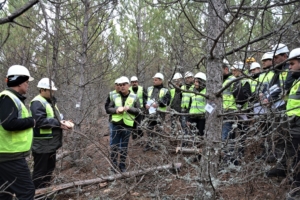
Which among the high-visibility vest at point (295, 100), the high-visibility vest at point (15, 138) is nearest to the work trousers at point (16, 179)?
the high-visibility vest at point (15, 138)

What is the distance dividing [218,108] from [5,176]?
2.48 metres

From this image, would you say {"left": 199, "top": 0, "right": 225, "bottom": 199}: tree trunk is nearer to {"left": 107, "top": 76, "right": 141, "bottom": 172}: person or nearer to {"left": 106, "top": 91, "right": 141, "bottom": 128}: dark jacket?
{"left": 106, "top": 91, "right": 141, "bottom": 128}: dark jacket

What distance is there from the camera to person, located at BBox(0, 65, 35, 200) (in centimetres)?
304

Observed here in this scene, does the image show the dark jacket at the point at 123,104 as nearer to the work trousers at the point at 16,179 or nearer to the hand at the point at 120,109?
the hand at the point at 120,109

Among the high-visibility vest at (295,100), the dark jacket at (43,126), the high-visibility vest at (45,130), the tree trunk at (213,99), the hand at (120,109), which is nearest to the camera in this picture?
the tree trunk at (213,99)

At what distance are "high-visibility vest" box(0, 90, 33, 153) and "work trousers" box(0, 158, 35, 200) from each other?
0.15m

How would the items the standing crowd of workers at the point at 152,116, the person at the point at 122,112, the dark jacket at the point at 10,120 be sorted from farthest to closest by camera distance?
the person at the point at 122,112
the dark jacket at the point at 10,120
the standing crowd of workers at the point at 152,116

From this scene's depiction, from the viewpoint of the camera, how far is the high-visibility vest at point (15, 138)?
3059mm

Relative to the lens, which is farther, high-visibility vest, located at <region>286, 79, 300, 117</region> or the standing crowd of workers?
high-visibility vest, located at <region>286, 79, 300, 117</region>

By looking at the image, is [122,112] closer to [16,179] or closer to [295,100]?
[16,179]

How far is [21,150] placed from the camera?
314 centimetres

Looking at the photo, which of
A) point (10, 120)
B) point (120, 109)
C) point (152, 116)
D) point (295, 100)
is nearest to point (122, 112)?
point (120, 109)

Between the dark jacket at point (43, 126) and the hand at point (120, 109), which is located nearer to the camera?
the dark jacket at point (43, 126)

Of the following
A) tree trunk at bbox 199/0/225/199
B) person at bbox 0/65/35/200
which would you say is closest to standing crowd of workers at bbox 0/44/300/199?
person at bbox 0/65/35/200
